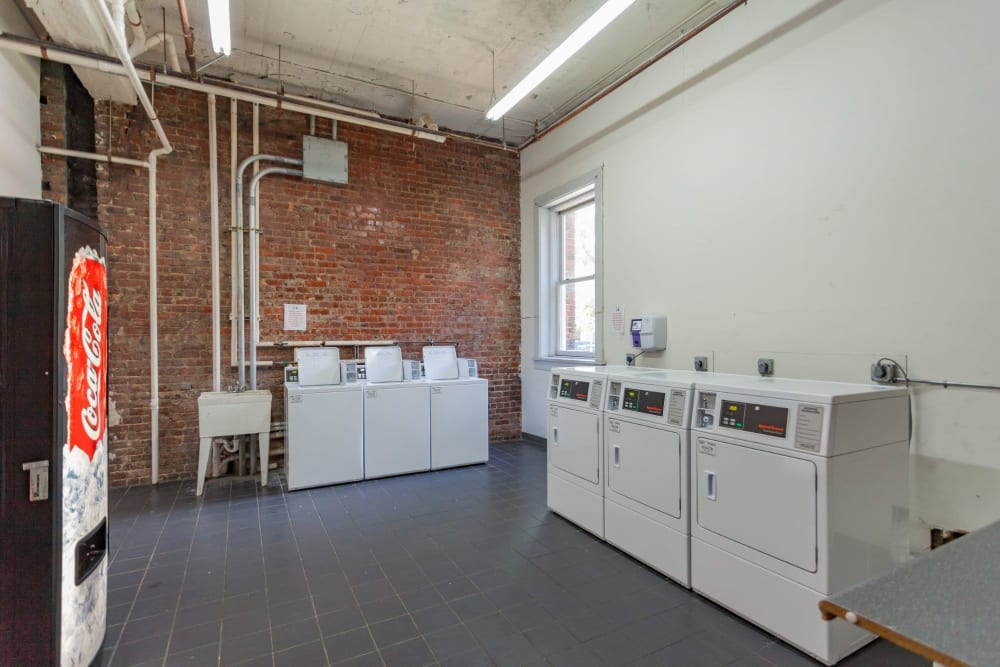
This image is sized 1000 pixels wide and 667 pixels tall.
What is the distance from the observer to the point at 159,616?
7.75 feet

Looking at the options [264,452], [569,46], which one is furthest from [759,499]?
[264,452]

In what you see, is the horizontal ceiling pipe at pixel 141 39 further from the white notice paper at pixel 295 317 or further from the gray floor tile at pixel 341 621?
the gray floor tile at pixel 341 621

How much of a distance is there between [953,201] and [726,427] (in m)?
1.61

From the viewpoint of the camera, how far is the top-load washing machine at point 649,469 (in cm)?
266

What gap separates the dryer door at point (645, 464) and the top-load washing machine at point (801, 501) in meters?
0.18

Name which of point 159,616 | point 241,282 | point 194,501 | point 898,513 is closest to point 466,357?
point 241,282

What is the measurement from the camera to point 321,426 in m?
4.35

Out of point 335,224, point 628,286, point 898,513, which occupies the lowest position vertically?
point 898,513

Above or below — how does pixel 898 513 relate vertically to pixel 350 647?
above

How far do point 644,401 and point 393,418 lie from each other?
8.65ft

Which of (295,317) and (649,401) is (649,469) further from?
(295,317)

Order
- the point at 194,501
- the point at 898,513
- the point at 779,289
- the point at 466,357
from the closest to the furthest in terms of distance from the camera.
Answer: the point at 898,513, the point at 779,289, the point at 194,501, the point at 466,357

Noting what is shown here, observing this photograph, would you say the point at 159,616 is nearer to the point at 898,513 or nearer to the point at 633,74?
the point at 898,513

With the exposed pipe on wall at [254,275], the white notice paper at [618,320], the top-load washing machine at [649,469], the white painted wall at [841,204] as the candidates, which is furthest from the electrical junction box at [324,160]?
the top-load washing machine at [649,469]
